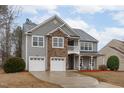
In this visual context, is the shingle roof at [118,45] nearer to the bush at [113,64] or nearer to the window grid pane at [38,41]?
the bush at [113,64]

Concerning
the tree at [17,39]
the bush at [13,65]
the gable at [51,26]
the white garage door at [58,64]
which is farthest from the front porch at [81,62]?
the bush at [13,65]

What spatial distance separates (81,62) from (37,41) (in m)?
7.94

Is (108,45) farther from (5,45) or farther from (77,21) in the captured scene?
(5,45)

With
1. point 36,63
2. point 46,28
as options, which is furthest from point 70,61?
point 46,28

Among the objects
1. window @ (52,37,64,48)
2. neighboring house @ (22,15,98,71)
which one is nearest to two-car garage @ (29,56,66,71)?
neighboring house @ (22,15,98,71)

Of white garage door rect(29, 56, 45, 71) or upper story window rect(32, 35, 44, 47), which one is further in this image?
upper story window rect(32, 35, 44, 47)

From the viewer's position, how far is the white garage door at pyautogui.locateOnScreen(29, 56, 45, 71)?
36.6 meters

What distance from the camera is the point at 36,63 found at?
121 feet

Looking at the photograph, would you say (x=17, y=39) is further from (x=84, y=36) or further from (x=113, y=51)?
(x=113, y=51)

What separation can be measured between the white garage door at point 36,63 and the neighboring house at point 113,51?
485 inches

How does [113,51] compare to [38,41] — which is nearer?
[38,41]

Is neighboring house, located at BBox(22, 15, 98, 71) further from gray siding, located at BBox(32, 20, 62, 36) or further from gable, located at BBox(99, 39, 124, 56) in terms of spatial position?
gable, located at BBox(99, 39, 124, 56)

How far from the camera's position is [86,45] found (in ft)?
138

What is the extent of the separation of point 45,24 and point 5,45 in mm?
8222
